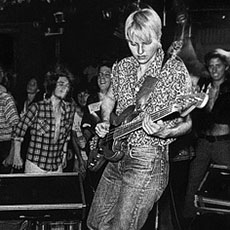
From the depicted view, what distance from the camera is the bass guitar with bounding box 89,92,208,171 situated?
4.95 ft

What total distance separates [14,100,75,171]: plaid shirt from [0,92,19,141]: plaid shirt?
39 mm

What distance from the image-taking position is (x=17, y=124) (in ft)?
7.48

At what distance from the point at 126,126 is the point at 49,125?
0.66 metres

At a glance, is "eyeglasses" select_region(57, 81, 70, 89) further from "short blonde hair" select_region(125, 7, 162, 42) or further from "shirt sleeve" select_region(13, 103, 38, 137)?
"short blonde hair" select_region(125, 7, 162, 42)

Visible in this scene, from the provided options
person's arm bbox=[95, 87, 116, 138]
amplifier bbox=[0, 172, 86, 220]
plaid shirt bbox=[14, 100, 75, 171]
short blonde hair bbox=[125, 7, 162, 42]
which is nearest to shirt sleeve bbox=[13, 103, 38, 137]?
plaid shirt bbox=[14, 100, 75, 171]

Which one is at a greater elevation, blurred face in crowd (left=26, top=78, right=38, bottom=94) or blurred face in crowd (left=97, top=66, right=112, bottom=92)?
blurred face in crowd (left=97, top=66, right=112, bottom=92)

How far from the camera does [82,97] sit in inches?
89.3

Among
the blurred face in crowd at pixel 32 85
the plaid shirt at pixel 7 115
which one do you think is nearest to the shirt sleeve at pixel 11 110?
the plaid shirt at pixel 7 115

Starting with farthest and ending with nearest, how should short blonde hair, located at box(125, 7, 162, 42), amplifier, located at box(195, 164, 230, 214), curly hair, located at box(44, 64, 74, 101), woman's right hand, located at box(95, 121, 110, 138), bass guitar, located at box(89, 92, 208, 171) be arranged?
curly hair, located at box(44, 64, 74, 101) < amplifier, located at box(195, 164, 230, 214) < woman's right hand, located at box(95, 121, 110, 138) < short blonde hair, located at box(125, 7, 162, 42) < bass guitar, located at box(89, 92, 208, 171)

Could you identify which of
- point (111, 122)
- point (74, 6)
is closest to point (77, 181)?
point (111, 122)

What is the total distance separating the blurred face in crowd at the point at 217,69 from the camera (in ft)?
6.89

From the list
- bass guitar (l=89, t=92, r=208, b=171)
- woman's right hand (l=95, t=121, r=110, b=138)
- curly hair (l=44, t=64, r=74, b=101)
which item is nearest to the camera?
bass guitar (l=89, t=92, r=208, b=171)

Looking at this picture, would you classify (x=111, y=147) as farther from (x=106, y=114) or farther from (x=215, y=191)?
(x=215, y=191)

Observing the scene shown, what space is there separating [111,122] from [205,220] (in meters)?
0.64
